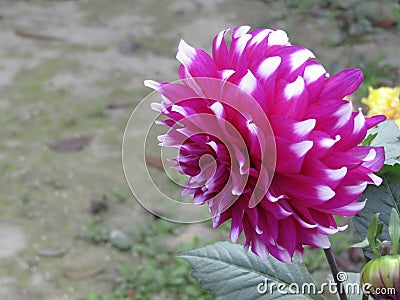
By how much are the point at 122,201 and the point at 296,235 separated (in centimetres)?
162

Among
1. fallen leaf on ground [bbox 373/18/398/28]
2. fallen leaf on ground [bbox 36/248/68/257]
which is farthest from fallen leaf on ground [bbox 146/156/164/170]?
fallen leaf on ground [bbox 373/18/398/28]

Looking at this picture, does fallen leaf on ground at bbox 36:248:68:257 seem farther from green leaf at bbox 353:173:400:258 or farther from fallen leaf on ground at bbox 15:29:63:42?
fallen leaf on ground at bbox 15:29:63:42

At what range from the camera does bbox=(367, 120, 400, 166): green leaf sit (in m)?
0.64

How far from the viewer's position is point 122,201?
2.12 m

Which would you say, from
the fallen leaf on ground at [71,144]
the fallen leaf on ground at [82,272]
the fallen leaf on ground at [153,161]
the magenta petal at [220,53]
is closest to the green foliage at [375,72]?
the fallen leaf on ground at [71,144]

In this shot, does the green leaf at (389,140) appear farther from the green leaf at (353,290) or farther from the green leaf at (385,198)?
the green leaf at (353,290)

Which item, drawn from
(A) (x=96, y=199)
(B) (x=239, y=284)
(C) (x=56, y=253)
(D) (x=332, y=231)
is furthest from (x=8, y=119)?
(D) (x=332, y=231)

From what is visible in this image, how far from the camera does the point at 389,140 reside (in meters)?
0.66

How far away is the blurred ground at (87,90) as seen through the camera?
6.22 feet

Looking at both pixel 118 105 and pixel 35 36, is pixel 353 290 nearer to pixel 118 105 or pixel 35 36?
pixel 118 105

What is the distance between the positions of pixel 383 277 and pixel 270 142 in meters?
0.12

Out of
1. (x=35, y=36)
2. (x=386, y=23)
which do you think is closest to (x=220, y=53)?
(x=386, y=23)

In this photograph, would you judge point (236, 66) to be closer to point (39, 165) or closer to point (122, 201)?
point (122, 201)

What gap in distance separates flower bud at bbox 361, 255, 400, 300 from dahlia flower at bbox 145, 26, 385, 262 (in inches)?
1.5
